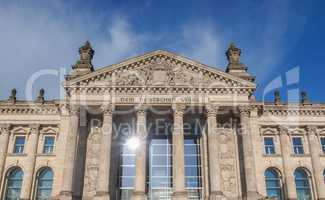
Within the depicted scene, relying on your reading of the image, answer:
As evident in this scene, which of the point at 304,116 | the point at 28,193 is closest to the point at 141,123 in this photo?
the point at 28,193

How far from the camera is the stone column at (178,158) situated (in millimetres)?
31000

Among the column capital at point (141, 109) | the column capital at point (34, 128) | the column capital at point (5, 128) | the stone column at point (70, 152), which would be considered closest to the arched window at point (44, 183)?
the column capital at point (34, 128)

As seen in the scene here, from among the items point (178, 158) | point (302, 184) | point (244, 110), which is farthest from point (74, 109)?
point (302, 184)

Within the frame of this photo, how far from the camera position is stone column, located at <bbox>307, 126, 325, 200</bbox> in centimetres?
3653

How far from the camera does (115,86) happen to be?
34.7m

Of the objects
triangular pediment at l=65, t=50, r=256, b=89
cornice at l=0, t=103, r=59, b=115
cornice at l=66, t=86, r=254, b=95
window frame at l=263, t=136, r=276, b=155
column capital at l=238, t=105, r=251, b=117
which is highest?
triangular pediment at l=65, t=50, r=256, b=89

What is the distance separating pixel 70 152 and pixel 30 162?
23.0 ft

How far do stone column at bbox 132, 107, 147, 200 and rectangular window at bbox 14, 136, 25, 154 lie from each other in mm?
13197

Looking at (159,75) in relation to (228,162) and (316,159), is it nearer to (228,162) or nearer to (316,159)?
(228,162)

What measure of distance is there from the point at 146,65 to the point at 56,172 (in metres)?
12.8

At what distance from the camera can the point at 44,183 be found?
37.3 meters

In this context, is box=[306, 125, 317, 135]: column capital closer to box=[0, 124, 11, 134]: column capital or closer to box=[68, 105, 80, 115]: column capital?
box=[68, 105, 80, 115]: column capital

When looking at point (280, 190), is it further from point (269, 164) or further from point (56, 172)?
point (56, 172)

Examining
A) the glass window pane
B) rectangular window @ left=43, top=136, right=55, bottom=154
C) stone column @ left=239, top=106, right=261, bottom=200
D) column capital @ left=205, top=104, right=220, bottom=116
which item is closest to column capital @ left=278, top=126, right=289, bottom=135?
stone column @ left=239, top=106, right=261, bottom=200
